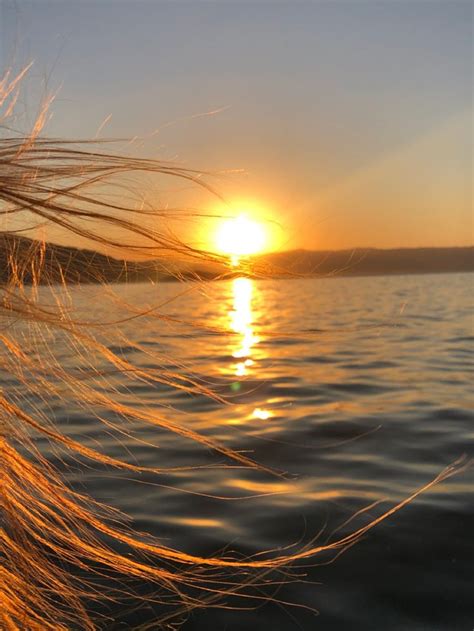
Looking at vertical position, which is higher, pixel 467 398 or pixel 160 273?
pixel 160 273

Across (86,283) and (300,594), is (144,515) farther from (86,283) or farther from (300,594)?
(86,283)

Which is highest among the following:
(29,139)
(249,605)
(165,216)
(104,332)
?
(29,139)

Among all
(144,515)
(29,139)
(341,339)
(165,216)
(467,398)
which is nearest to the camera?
(29,139)

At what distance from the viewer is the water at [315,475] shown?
2.45m

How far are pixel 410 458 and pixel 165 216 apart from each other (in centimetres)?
328

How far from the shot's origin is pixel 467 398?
650 centimetres

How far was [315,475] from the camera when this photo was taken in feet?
13.3

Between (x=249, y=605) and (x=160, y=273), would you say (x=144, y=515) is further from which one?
(x=160, y=273)

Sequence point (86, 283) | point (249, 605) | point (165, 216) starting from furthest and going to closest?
1. point (249, 605)
2. point (86, 283)
3. point (165, 216)

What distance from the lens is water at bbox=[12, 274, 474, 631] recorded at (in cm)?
245

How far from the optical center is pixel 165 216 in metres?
1.65

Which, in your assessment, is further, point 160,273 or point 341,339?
point 341,339

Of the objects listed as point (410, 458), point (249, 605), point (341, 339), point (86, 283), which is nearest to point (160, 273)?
point (86, 283)

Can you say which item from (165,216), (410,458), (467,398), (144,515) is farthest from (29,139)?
(467,398)
